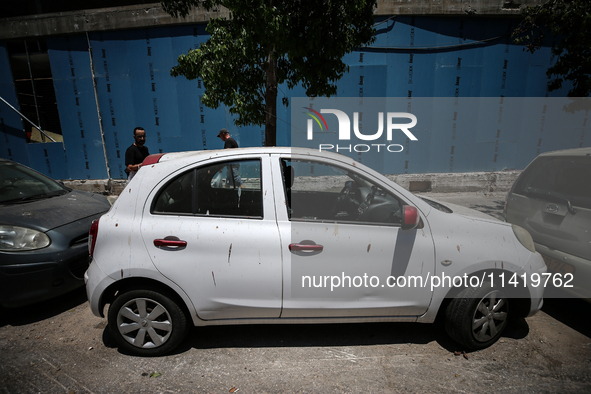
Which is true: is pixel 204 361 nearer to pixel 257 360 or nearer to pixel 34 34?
pixel 257 360

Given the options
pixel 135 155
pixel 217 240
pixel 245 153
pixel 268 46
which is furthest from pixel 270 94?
pixel 217 240

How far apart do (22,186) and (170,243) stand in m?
3.12

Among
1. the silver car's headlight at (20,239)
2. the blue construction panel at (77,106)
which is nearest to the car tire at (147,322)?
the silver car's headlight at (20,239)

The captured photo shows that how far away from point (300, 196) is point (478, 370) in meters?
2.07

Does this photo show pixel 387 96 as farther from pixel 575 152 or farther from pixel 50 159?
pixel 50 159

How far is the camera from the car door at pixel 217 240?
91.4 inches

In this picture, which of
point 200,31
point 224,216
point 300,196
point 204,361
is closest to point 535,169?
point 300,196

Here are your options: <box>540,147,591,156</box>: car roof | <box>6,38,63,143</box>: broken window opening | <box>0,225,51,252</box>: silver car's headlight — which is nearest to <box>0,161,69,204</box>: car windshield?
<box>0,225,51,252</box>: silver car's headlight

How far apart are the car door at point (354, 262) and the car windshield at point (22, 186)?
11.5 feet

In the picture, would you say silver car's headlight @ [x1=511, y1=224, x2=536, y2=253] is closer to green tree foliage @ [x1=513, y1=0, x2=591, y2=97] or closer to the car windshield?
green tree foliage @ [x1=513, y1=0, x2=591, y2=97]

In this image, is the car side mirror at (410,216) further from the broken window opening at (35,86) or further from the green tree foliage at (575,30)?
the broken window opening at (35,86)

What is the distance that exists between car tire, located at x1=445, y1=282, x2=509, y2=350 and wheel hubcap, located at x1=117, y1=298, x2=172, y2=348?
2.42 metres

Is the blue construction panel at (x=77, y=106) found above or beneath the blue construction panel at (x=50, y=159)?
above

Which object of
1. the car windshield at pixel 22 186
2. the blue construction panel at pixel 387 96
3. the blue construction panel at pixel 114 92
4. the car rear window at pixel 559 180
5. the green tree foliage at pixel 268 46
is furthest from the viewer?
the blue construction panel at pixel 114 92
